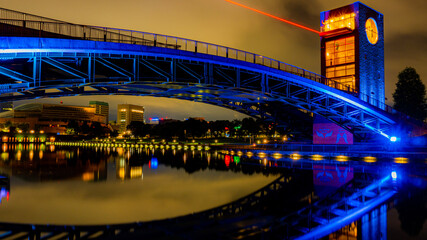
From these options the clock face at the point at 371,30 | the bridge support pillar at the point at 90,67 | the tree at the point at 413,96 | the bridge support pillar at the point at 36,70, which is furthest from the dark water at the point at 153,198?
the tree at the point at 413,96

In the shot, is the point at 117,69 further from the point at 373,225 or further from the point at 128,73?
the point at 373,225

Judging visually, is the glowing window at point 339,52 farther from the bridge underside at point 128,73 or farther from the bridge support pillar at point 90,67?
the bridge support pillar at point 90,67

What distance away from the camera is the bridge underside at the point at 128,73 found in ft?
79.0

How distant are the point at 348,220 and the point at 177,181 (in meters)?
13.1

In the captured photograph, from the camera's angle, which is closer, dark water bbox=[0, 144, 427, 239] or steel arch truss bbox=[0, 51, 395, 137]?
dark water bbox=[0, 144, 427, 239]

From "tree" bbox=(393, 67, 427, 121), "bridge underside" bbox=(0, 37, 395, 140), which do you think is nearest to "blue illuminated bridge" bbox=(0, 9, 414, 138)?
"bridge underside" bbox=(0, 37, 395, 140)

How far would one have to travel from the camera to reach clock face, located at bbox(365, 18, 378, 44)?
203ft

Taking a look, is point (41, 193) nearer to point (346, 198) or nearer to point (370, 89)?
point (346, 198)

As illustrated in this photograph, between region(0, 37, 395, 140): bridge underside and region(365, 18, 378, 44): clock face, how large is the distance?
22335 millimetres

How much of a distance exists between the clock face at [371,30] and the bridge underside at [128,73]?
22.3 metres

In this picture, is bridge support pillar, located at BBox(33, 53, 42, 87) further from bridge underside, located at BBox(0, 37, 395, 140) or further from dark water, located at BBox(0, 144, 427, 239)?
dark water, located at BBox(0, 144, 427, 239)

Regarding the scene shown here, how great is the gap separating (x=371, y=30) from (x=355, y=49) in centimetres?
735

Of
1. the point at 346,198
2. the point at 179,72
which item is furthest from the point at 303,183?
the point at 179,72

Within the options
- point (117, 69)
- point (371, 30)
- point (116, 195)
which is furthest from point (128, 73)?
point (371, 30)
